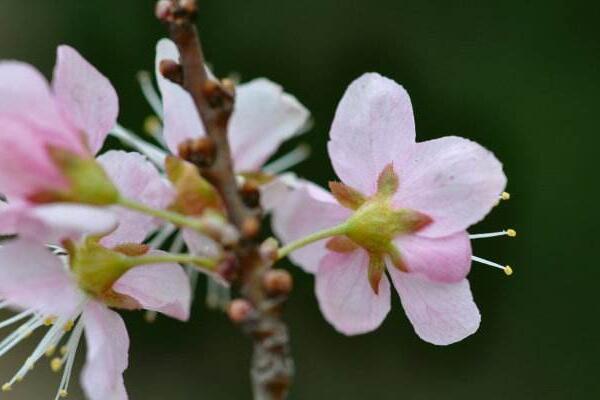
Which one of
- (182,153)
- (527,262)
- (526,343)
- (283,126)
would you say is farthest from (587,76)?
(182,153)

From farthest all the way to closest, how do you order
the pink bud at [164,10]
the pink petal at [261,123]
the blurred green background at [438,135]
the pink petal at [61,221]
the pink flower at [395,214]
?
the blurred green background at [438,135] → the pink petal at [261,123] → the pink flower at [395,214] → the pink bud at [164,10] → the pink petal at [61,221]

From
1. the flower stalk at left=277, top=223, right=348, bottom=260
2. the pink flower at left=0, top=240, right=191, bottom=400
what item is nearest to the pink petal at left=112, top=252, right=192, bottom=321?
the pink flower at left=0, top=240, right=191, bottom=400

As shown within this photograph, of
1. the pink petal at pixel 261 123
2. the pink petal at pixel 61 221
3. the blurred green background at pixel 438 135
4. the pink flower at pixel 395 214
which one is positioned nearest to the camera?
the pink petal at pixel 61 221

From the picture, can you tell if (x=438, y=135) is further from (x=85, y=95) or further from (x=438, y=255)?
(x=85, y=95)

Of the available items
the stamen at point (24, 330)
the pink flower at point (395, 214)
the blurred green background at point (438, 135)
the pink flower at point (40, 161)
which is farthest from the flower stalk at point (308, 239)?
the blurred green background at point (438, 135)

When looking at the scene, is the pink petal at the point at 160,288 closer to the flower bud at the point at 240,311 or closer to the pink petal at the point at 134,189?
the pink petal at the point at 134,189

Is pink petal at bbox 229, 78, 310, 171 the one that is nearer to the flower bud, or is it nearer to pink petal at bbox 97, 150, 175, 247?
pink petal at bbox 97, 150, 175, 247

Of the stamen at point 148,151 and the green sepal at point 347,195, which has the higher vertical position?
the stamen at point 148,151

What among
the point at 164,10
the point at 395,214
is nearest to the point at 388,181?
the point at 395,214
